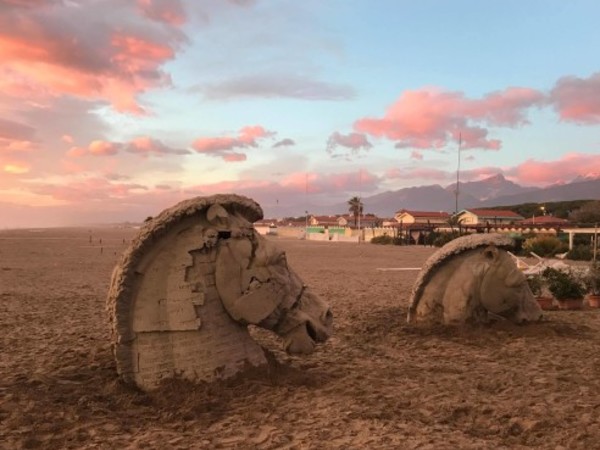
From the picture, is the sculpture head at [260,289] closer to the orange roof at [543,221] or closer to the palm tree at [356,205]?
the orange roof at [543,221]

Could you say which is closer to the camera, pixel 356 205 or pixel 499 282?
pixel 499 282

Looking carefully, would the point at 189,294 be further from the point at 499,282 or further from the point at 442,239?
the point at 442,239

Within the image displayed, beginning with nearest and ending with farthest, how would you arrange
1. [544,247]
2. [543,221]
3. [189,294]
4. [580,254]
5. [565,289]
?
[189,294], [565,289], [580,254], [544,247], [543,221]

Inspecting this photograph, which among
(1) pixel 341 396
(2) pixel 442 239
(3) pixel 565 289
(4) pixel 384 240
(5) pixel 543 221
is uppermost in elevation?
(5) pixel 543 221

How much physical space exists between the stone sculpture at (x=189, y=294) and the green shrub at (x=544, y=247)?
98.1 ft

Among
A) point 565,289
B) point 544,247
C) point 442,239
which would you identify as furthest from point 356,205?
point 565,289

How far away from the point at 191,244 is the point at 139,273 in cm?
51

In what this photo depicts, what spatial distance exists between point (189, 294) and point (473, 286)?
4.87 metres

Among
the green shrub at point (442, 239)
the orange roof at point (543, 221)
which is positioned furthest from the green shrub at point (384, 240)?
the orange roof at point (543, 221)

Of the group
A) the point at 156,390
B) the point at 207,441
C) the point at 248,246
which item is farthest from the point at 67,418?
the point at 248,246

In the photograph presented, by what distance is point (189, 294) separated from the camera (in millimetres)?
4742

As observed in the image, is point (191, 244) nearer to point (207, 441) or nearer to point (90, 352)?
point (207, 441)

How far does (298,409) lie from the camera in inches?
181

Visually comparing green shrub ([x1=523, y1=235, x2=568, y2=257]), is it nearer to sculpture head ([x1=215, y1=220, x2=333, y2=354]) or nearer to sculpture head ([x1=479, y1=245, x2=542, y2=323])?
sculpture head ([x1=479, y1=245, x2=542, y2=323])
